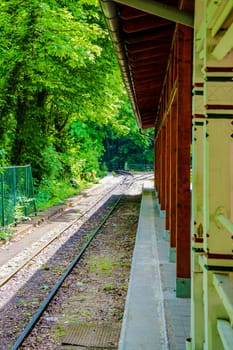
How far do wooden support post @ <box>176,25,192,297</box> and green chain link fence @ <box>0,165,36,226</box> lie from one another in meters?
7.02

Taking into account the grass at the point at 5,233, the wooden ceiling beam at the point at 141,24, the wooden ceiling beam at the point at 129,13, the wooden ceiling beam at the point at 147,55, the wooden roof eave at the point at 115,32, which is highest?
the wooden ceiling beam at the point at 147,55

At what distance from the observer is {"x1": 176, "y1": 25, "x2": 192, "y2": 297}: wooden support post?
18.2ft

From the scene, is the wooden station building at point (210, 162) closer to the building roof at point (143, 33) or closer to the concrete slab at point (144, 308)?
the building roof at point (143, 33)

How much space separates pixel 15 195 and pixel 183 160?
896cm

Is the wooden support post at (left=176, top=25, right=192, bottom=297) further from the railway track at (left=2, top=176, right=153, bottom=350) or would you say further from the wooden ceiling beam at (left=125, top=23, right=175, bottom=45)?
the railway track at (left=2, top=176, right=153, bottom=350)

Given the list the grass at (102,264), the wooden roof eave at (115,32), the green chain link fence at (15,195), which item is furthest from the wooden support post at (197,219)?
the green chain link fence at (15,195)

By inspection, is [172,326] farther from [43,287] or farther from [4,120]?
[4,120]

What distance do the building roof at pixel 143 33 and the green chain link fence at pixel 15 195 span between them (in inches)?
176

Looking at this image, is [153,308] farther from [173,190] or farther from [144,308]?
[173,190]

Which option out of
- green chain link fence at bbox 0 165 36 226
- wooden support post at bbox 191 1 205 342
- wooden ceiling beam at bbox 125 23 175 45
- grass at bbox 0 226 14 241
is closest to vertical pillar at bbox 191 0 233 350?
wooden support post at bbox 191 1 205 342

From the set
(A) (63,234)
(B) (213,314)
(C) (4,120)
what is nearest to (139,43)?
(B) (213,314)

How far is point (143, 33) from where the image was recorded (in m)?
6.17

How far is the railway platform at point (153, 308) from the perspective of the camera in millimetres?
4352

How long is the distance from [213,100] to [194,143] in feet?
1.95
